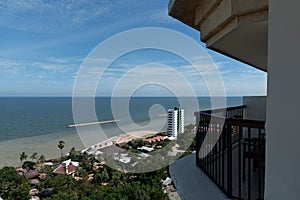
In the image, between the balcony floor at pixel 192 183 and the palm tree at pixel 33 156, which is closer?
the balcony floor at pixel 192 183

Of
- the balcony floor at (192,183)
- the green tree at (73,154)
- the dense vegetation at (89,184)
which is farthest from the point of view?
the green tree at (73,154)

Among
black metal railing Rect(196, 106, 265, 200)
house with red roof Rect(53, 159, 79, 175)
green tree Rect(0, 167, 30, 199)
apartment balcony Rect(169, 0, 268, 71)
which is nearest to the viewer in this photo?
apartment balcony Rect(169, 0, 268, 71)

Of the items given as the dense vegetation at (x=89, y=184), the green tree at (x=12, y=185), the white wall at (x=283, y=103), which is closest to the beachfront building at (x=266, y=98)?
the white wall at (x=283, y=103)

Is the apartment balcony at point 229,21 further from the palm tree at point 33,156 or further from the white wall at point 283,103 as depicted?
the palm tree at point 33,156

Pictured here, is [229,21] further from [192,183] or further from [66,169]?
[66,169]

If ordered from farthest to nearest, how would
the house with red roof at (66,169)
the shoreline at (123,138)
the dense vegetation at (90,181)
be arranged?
the shoreline at (123,138) < the house with red roof at (66,169) < the dense vegetation at (90,181)

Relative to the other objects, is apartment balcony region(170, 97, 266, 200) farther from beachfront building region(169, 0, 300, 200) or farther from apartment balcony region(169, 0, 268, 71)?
apartment balcony region(169, 0, 268, 71)

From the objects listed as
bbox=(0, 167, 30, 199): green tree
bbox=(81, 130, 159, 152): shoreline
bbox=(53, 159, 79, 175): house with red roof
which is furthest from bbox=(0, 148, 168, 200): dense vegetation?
bbox=(81, 130, 159, 152): shoreline
